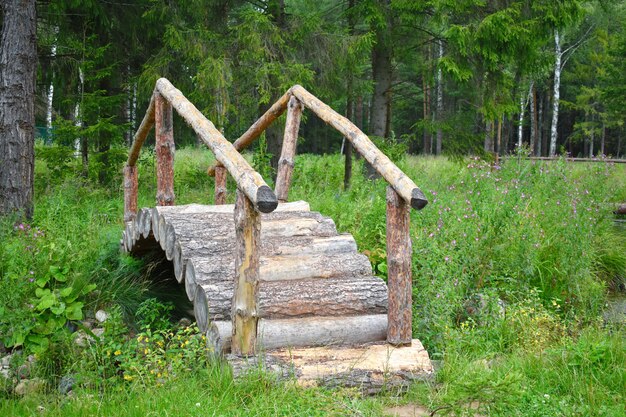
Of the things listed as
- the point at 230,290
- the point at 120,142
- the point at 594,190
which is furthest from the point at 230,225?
the point at 120,142

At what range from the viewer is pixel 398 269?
4633mm

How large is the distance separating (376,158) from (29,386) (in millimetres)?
3009

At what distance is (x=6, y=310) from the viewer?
531cm

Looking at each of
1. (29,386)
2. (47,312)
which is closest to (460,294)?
(47,312)

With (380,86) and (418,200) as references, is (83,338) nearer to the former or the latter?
(418,200)

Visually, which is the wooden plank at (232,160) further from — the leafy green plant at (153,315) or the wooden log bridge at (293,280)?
the leafy green plant at (153,315)

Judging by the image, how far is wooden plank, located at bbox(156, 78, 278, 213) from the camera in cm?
392

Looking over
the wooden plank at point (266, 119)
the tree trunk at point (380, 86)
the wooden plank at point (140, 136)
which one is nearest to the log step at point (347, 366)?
the wooden plank at point (266, 119)

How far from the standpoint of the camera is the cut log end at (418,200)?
425 cm

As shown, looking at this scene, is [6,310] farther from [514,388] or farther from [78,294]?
[514,388]

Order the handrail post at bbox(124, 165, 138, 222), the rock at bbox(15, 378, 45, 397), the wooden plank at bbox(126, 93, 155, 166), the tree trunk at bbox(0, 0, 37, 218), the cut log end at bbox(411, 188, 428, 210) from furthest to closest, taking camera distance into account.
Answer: the tree trunk at bbox(0, 0, 37, 218) < the handrail post at bbox(124, 165, 138, 222) < the wooden plank at bbox(126, 93, 155, 166) < the rock at bbox(15, 378, 45, 397) < the cut log end at bbox(411, 188, 428, 210)

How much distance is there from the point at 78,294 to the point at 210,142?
1.88 meters

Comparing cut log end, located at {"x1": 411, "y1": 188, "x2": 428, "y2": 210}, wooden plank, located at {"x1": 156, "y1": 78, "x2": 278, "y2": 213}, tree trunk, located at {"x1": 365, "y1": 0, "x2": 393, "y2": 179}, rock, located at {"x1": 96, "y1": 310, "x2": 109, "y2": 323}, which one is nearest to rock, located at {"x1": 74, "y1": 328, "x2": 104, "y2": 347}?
rock, located at {"x1": 96, "y1": 310, "x2": 109, "y2": 323}

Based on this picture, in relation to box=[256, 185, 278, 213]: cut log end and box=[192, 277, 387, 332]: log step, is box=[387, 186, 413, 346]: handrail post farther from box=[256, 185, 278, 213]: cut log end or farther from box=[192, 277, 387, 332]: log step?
box=[256, 185, 278, 213]: cut log end
